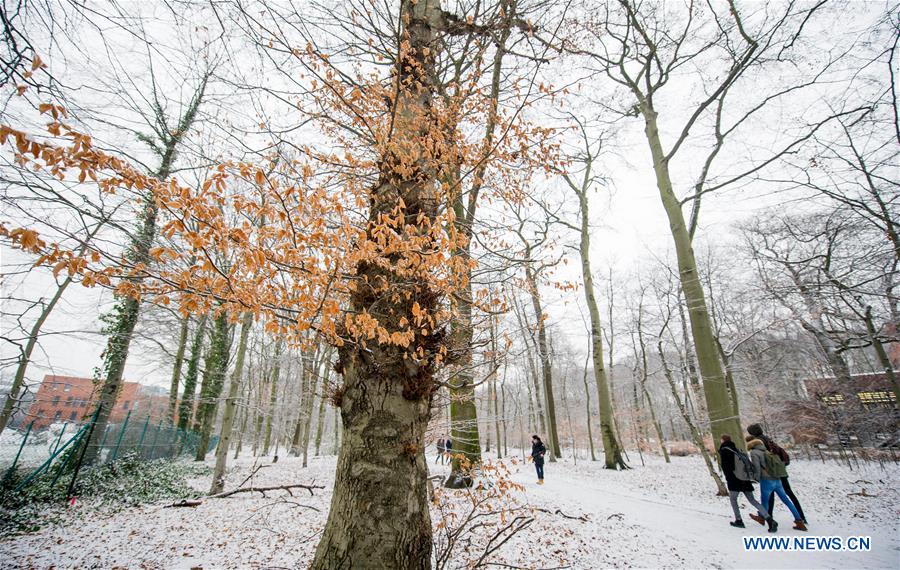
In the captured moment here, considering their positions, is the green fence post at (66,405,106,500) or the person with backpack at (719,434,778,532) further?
the green fence post at (66,405,106,500)

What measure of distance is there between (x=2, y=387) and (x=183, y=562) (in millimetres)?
4429

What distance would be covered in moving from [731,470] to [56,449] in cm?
1430

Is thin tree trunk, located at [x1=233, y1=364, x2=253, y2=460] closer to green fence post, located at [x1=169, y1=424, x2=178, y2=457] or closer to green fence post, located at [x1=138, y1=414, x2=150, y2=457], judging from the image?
green fence post, located at [x1=169, y1=424, x2=178, y2=457]

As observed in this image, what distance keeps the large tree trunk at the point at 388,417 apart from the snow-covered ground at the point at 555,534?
1.72 metres

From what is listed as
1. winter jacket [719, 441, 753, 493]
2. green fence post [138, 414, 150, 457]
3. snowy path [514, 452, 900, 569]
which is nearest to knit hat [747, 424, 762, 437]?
winter jacket [719, 441, 753, 493]

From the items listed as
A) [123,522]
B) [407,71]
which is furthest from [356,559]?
[123,522]

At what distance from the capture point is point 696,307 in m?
7.82

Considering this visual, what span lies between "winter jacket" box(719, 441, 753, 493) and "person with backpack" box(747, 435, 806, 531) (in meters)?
0.23

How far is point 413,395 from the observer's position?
8.92ft

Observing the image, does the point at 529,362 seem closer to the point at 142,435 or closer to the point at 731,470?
the point at 731,470

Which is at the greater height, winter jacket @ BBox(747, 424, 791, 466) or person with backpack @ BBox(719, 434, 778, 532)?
winter jacket @ BBox(747, 424, 791, 466)

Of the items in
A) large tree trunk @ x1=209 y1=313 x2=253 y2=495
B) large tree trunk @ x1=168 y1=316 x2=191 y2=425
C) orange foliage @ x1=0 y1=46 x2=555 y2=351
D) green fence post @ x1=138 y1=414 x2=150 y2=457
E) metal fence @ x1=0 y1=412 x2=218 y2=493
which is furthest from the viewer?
large tree trunk @ x1=168 y1=316 x2=191 y2=425

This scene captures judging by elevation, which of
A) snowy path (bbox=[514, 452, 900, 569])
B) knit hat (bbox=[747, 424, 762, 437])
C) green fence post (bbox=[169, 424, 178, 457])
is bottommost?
snowy path (bbox=[514, 452, 900, 569])

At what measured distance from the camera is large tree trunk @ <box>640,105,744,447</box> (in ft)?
23.7
